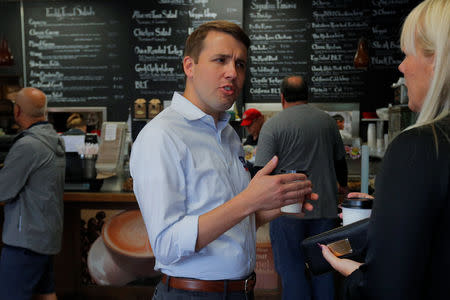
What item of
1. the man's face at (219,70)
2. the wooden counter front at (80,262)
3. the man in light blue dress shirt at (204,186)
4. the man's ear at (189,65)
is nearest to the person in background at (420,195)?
the man in light blue dress shirt at (204,186)

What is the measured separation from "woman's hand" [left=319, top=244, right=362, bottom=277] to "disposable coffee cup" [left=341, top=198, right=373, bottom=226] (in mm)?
207

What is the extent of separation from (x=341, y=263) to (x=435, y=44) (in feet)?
1.89

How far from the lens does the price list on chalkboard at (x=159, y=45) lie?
5.77m

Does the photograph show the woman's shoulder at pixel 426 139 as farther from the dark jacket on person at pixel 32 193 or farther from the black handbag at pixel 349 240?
the dark jacket on person at pixel 32 193

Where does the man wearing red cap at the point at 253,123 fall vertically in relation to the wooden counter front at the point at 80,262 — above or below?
above

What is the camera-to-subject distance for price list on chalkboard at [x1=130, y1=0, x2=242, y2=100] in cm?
577

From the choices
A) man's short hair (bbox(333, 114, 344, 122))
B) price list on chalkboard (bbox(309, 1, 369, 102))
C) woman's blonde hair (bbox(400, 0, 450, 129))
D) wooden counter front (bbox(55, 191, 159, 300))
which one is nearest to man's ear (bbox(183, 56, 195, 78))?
woman's blonde hair (bbox(400, 0, 450, 129))

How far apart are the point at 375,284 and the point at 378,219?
134 millimetres

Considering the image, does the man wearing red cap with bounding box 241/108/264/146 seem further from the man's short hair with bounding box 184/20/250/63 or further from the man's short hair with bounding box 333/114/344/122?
the man's short hair with bounding box 184/20/250/63

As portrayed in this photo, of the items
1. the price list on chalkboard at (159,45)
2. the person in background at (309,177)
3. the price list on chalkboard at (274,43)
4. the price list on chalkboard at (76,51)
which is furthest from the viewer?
the price list on chalkboard at (76,51)

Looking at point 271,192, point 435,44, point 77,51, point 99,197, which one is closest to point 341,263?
point 271,192

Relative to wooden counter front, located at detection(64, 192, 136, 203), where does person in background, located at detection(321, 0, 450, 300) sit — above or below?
above

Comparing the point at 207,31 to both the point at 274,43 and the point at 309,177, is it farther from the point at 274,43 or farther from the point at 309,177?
the point at 274,43

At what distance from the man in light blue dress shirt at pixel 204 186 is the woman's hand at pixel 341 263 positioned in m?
0.18
